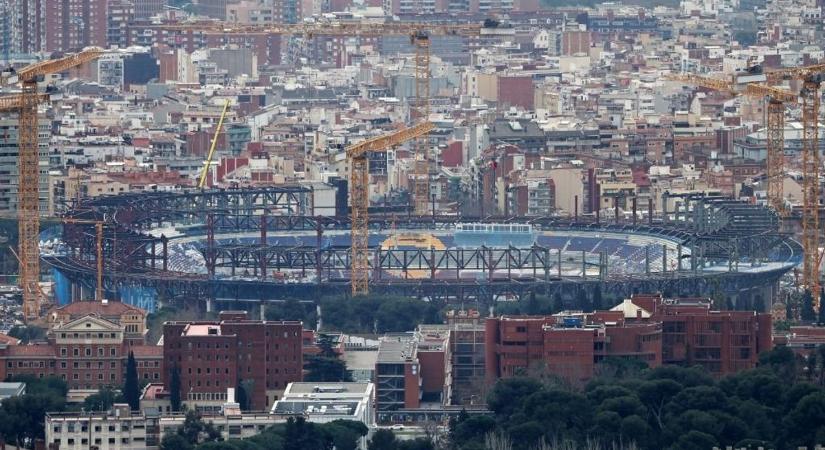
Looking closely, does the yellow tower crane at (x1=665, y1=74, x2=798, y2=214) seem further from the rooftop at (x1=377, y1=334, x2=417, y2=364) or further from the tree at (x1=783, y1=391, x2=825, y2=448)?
the tree at (x1=783, y1=391, x2=825, y2=448)

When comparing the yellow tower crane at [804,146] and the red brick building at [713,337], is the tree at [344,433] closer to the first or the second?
the red brick building at [713,337]

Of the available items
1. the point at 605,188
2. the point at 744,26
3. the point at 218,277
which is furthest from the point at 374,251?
the point at 744,26

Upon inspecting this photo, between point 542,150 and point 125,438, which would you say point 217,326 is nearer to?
point 125,438

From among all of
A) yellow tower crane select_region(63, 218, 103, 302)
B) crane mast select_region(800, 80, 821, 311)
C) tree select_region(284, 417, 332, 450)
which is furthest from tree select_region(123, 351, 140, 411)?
crane mast select_region(800, 80, 821, 311)

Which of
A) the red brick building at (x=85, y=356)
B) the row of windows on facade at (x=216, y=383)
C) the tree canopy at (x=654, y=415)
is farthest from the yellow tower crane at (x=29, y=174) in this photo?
the tree canopy at (x=654, y=415)

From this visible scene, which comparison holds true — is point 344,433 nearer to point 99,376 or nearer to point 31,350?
point 99,376

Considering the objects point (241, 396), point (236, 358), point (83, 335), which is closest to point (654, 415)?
point (241, 396)
